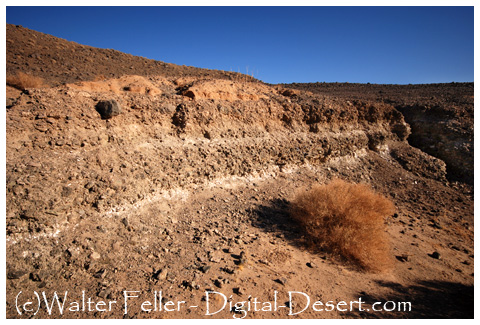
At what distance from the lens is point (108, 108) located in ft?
15.1

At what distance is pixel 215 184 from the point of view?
17.9 ft

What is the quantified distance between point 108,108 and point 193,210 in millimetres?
2562

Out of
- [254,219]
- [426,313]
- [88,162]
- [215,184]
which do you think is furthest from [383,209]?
[88,162]

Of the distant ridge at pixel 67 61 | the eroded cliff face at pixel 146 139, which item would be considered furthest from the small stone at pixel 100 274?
the distant ridge at pixel 67 61

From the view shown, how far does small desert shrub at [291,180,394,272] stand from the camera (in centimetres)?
425

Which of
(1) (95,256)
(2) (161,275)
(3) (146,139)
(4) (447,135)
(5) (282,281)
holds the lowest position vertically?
(5) (282,281)

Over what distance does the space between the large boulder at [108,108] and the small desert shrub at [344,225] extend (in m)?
4.13

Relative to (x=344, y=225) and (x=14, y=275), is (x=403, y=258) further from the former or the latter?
Answer: (x=14, y=275)

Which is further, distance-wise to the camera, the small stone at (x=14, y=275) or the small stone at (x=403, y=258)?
the small stone at (x=403, y=258)

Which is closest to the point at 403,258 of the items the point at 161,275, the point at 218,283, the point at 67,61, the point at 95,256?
the point at 218,283

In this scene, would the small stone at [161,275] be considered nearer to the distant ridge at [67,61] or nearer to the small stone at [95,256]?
the small stone at [95,256]

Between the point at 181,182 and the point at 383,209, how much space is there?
16.3 ft

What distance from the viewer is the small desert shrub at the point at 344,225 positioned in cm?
425

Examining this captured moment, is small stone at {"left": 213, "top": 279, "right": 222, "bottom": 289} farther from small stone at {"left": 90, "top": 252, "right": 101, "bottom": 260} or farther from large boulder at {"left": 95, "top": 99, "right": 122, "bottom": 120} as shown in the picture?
large boulder at {"left": 95, "top": 99, "right": 122, "bottom": 120}
